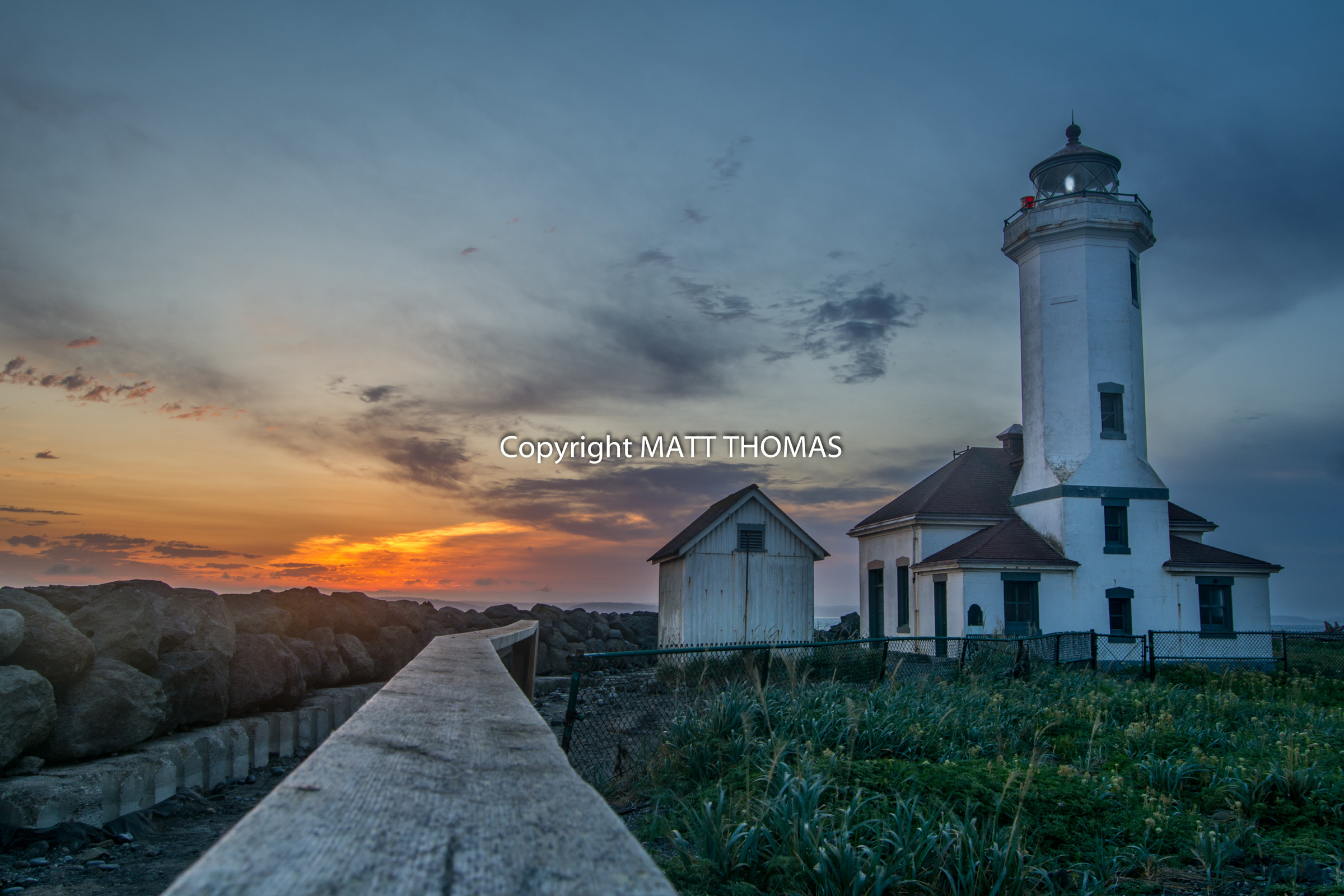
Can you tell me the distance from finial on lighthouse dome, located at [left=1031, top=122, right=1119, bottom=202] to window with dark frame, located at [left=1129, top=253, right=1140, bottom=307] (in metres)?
2.40

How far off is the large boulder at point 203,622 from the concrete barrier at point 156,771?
84 centimetres

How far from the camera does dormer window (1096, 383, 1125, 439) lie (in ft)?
75.5

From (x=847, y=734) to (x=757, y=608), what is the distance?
14331 millimetres

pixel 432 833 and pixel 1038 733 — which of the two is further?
pixel 1038 733

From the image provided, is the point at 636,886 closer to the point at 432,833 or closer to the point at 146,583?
the point at 432,833

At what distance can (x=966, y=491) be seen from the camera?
26125 millimetres

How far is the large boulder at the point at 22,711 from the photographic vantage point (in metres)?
5.90

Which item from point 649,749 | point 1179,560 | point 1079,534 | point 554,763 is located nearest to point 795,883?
point 554,763

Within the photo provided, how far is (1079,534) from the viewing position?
22781 mm

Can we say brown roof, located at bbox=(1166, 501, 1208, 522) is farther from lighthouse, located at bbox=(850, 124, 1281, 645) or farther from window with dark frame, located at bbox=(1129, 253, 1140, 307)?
window with dark frame, located at bbox=(1129, 253, 1140, 307)

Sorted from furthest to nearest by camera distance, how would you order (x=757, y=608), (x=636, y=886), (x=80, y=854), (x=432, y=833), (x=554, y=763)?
(x=757, y=608), (x=80, y=854), (x=554, y=763), (x=432, y=833), (x=636, y=886)

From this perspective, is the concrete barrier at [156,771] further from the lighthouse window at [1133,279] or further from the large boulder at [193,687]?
the lighthouse window at [1133,279]

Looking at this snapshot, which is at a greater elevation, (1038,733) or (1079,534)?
(1079,534)

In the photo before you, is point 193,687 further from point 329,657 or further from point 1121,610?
point 1121,610
